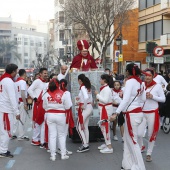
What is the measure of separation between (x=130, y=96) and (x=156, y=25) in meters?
27.8

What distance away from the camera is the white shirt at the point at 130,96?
21.8 feet

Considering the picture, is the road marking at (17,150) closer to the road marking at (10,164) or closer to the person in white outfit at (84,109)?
the road marking at (10,164)

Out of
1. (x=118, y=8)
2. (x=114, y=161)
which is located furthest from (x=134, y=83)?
(x=118, y=8)

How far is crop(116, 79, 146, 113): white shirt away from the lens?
663 cm

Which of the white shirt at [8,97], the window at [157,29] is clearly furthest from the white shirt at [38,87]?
the window at [157,29]

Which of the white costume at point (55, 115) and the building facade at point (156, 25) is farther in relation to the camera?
the building facade at point (156, 25)

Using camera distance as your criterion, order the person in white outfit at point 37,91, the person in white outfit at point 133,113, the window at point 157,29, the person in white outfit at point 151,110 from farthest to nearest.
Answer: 1. the window at point 157,29
2. the person in white outfit at point 37,91
3. the person in white outfit at point 151,110
4. the person in white outfit at point 133,113

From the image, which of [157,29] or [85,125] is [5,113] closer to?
[85,125]

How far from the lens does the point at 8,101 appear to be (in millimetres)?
8586

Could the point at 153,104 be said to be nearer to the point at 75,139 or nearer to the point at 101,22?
the point at 75,139

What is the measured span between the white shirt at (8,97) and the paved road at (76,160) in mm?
1113

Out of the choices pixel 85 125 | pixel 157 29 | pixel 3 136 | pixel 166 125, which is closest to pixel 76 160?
pixel 85 125

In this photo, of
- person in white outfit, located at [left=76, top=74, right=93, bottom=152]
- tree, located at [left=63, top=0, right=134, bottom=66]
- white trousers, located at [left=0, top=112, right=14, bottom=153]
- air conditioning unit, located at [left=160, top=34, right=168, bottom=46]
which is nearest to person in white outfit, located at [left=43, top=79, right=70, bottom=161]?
person in white outfit, located at [left=76, top=74, right=93, bottom=152]

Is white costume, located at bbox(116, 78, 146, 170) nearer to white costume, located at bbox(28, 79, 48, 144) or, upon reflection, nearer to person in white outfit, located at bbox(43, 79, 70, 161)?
person in white outfit, located at bbox(43, 79, 70, 161)
